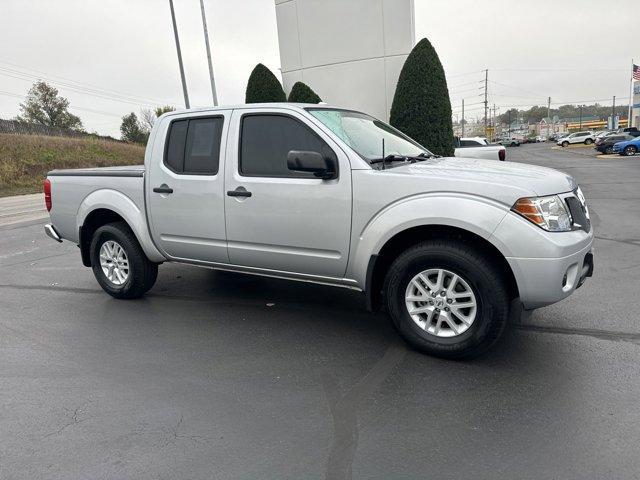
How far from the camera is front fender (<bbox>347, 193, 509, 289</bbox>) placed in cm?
332

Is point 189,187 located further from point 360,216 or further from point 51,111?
point 51,111

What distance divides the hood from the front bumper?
0.46m

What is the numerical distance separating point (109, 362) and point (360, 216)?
7.45 feet

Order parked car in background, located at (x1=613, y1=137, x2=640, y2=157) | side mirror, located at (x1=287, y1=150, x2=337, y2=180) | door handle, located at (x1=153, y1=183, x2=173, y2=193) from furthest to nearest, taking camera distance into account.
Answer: parked car in background, located at (x1=613, y1=137, x2=640, y2=157) → door handle, located at (x1=153, y1=183, x2=173, y2=193) → side mirror, located at (x1=287, y1=150, x2=337, y2=180)

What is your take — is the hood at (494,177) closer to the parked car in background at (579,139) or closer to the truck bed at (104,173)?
the truck bed at (104,173)

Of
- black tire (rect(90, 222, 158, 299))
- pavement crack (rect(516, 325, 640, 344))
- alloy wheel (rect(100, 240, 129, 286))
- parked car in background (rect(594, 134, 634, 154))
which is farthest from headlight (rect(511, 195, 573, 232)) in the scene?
parked car in background (rect(594, 134, 634, 154))

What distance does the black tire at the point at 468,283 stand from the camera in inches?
134

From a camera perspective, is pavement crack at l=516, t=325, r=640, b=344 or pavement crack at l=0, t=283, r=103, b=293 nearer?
pavement crack at l=516, t=325, r=640, b=344

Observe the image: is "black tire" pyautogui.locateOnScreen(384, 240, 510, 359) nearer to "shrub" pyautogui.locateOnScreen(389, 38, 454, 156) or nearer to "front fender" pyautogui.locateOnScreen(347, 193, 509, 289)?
"front fender" pyautogui.locateOnScreen(347, 193, 509, 289)

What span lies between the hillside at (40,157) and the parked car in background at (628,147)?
33.0m

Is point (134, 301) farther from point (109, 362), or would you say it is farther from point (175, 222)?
point (109, 362)

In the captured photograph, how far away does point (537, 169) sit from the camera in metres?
3.92

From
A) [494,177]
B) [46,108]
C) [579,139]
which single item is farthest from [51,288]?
[46,108]

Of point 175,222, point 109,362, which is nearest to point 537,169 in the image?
point 175,222
